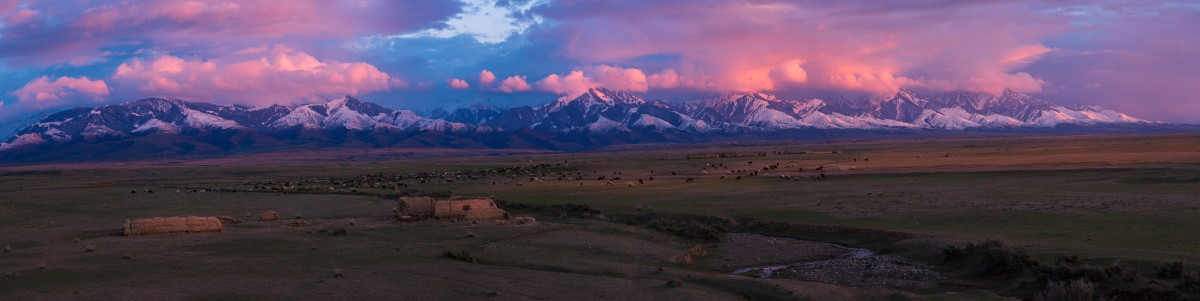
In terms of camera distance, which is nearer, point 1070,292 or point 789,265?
point 1070,292

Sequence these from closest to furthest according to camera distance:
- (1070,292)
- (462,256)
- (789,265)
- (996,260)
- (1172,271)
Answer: (1070,292)
(1172,271)
(996,260)
(462,256)
(789,265)

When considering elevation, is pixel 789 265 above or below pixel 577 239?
below

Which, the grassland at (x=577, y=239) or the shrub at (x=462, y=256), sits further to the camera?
the shrub at (x=462, y=256)

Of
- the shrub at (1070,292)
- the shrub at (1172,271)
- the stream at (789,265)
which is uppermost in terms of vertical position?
the shrub at (1172,271)

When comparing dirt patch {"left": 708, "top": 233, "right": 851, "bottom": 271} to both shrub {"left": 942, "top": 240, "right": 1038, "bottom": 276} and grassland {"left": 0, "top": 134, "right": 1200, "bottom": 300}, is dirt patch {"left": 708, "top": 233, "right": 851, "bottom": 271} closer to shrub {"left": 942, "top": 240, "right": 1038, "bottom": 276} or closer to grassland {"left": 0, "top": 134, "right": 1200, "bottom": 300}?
grassland {"left": 0, "top": 134, "right": 1200, "bottom": 300}

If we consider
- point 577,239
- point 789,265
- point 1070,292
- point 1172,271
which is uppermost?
point 1172,271

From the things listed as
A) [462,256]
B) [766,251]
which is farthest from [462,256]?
[766,251]

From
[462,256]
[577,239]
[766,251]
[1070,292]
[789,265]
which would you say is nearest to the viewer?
[1070,292]

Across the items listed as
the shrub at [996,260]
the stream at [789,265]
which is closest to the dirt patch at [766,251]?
the stream at [789,265]

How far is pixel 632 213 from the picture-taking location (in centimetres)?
4303

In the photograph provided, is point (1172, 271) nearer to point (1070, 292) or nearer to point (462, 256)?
point (1070, 292)

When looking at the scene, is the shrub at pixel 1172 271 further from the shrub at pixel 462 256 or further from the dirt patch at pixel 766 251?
the shrub at pixel 462 256

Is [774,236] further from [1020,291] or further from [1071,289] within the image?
[1071,289]

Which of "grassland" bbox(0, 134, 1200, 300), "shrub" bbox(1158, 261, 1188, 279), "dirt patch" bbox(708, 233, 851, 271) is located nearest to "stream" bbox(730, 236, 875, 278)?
"dirt patch" bbox(708, 233, 851, 271)
